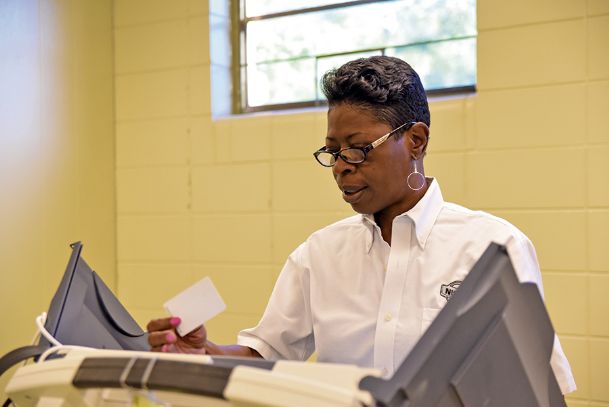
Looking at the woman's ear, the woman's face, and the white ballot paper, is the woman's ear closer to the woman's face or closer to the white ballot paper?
the woman's face

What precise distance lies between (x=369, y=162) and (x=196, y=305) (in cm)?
53

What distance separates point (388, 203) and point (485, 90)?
1052 mm

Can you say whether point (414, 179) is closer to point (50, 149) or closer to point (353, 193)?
point (353, 193)

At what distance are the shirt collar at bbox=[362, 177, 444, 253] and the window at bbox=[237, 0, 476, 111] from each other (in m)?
1.12

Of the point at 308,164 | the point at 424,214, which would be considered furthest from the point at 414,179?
the point at 308,164

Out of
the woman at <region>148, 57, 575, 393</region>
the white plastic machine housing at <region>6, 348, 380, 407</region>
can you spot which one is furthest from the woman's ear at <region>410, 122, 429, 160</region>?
the white plastic machine housing at <region>6, 348, 380, 407</region>

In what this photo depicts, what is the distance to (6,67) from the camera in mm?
2658

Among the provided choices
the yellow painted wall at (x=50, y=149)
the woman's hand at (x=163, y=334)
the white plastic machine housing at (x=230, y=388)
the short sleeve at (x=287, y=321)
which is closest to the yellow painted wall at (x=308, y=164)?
the yellow painted wall at (x=50, y=149)

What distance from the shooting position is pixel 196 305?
3.69 feet

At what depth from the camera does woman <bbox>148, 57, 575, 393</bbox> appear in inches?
57.3

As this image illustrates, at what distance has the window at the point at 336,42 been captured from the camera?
2.61m

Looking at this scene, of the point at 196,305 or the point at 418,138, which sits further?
the point at 418,138

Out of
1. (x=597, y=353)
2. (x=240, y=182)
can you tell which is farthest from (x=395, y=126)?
(x=240, y=182)

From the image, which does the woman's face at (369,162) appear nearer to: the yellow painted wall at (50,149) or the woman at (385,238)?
the woman at (385,238)
